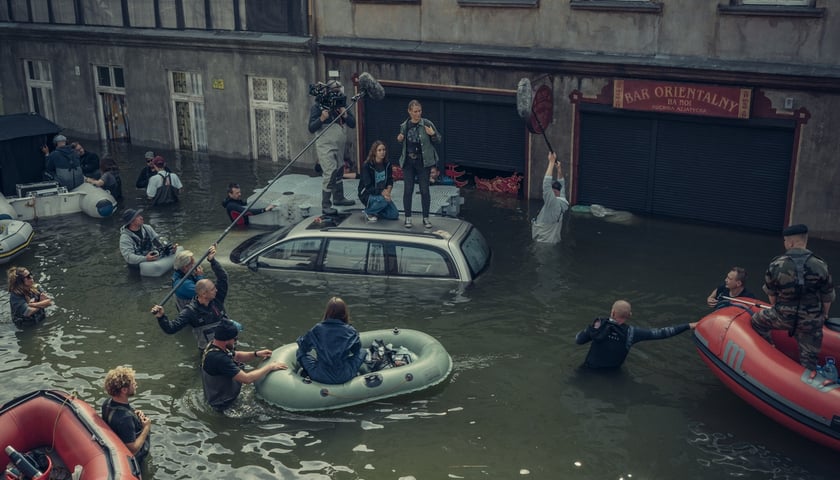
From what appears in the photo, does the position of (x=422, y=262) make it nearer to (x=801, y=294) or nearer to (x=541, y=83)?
(x=801, y=294)

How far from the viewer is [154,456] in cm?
970

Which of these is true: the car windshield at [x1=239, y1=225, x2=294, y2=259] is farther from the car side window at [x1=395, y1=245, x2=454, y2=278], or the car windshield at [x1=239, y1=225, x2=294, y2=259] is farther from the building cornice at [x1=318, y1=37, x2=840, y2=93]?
the building cornice at [x1=318, y1=37, x2=840, y2=93]

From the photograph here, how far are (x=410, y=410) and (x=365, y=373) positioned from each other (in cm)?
74

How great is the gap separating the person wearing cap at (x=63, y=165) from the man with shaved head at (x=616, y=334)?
12.8m

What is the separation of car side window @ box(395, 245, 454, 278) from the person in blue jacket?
120 inches

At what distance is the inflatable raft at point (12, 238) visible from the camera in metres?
15.4

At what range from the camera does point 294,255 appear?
13844 millimetres

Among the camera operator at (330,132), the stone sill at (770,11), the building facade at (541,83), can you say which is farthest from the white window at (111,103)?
the stone sill at (770,11)

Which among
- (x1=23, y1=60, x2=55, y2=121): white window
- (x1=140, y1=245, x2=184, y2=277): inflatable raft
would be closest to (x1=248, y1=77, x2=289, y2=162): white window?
(x1=23, y1=60, x2=55, y2=121): white window

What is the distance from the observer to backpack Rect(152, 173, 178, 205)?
18.7m

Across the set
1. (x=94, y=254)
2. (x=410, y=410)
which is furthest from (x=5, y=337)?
(x=410, y=410)

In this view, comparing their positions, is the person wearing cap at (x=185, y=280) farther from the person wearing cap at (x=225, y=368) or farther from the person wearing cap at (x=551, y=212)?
the person wearing cap at (x=551, y=212)

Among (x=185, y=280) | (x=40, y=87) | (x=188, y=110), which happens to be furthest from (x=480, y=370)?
(x=40, y=87)

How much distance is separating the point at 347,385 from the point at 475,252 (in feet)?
13.8
